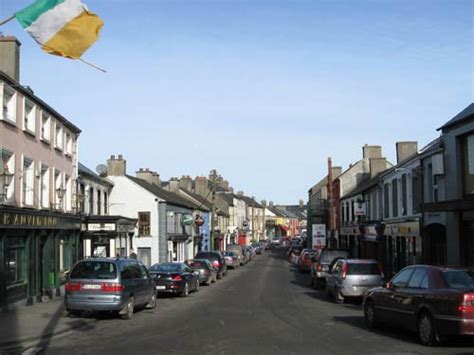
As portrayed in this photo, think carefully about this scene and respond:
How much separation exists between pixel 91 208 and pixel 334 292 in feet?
58.5

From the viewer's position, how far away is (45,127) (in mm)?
25219

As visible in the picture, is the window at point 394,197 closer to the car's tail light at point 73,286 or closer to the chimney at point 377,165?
the chimney at point 377,165

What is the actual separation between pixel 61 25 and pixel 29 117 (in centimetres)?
1394

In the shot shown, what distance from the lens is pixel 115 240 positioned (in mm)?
37406

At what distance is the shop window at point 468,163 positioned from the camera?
23.2 meters

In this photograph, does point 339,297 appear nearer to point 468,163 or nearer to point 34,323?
point 468,163

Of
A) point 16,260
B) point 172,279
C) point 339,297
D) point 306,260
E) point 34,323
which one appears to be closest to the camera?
point 34,323

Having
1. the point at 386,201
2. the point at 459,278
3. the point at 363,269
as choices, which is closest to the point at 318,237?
the point at 386,201

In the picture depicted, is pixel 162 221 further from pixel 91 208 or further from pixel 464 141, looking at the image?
pixel 464 141

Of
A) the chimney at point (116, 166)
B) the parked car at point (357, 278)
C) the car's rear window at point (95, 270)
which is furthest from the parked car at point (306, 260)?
the car's rear window at point (95, 270)

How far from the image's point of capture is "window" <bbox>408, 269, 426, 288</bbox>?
13.1m

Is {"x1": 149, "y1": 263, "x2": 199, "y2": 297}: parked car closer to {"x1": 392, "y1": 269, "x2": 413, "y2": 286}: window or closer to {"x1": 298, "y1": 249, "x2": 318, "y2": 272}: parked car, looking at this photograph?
{"x1": 392, "y1": 269, "x2": 413, "y2": 286}: window

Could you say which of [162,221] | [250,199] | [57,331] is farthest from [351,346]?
[250,199]

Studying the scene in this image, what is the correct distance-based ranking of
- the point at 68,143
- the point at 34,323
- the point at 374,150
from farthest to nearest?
the point at 374,150
the point at 68,143
the point at 34,323
